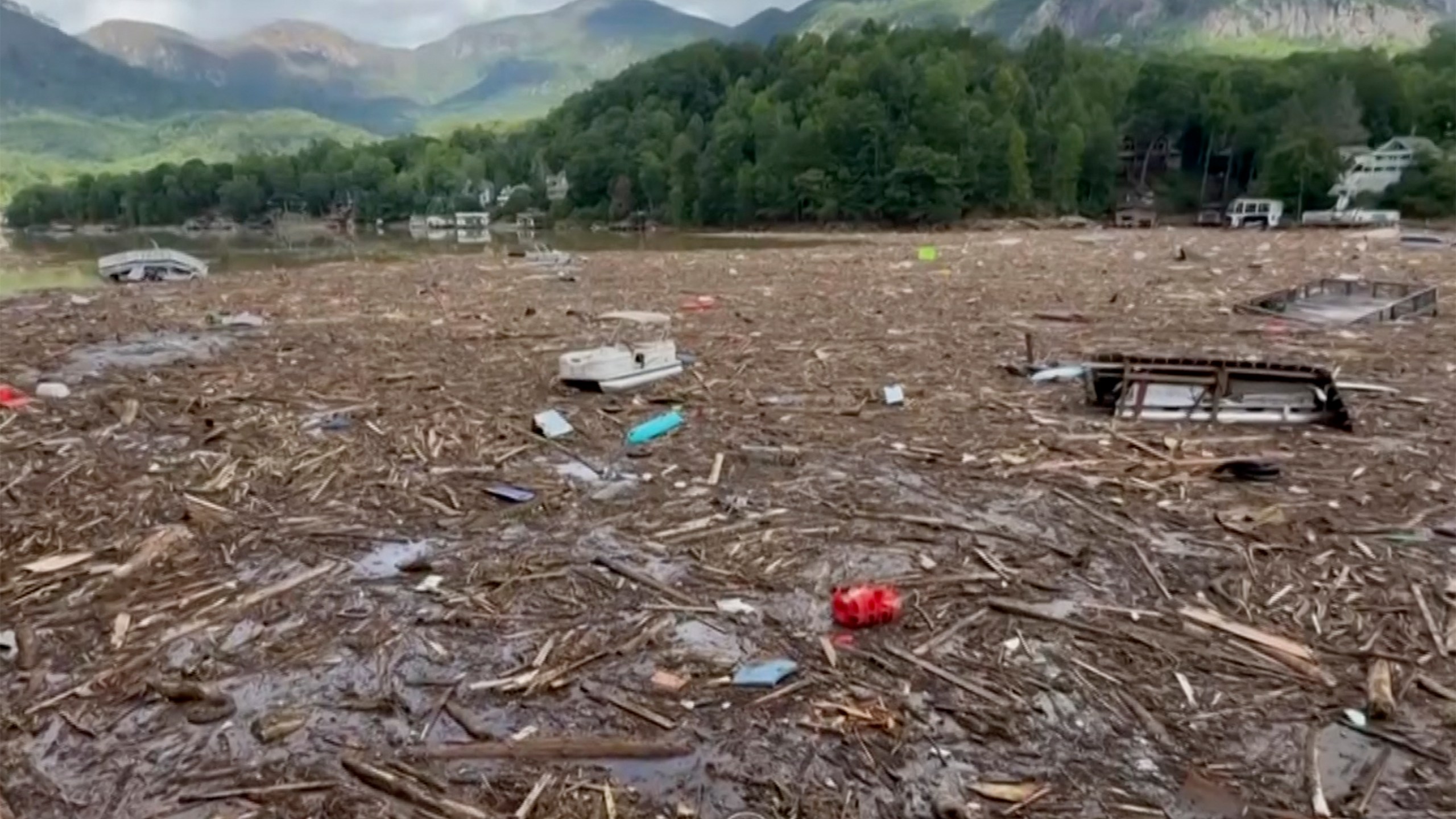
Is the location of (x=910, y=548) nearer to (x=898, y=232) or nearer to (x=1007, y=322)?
(x=1007, y=322)

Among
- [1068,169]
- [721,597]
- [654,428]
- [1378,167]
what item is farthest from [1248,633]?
[1068,169]

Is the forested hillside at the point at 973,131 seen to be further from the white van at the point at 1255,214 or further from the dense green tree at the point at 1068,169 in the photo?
the white van at the point at 1255,214

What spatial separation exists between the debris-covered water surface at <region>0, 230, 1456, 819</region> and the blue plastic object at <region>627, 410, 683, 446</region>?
0.21 ft

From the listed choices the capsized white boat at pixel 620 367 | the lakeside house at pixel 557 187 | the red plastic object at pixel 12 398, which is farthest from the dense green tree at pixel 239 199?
the capsized white boat at pixel 620 367

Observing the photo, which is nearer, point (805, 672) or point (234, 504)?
point (805, 672)

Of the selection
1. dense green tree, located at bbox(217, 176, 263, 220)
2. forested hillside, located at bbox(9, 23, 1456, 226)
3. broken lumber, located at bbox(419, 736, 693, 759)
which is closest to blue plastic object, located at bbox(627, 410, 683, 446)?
broken lumber, located at bbox(419, 736, 693, 759)

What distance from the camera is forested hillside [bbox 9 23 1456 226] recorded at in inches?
2584

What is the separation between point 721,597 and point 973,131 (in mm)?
69493

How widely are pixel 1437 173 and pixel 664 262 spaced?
49.4 m

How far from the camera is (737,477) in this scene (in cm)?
689

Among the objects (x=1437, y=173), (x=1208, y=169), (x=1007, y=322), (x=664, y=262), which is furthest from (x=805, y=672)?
(x=1208, y=169)

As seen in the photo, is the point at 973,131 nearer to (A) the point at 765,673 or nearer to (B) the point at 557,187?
(B) the point at 557,187

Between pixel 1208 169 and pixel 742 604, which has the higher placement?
pixel 1208 169

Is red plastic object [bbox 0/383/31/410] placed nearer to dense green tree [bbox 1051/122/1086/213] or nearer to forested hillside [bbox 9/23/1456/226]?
forested hillside [bbox 9/23/1456/226]
